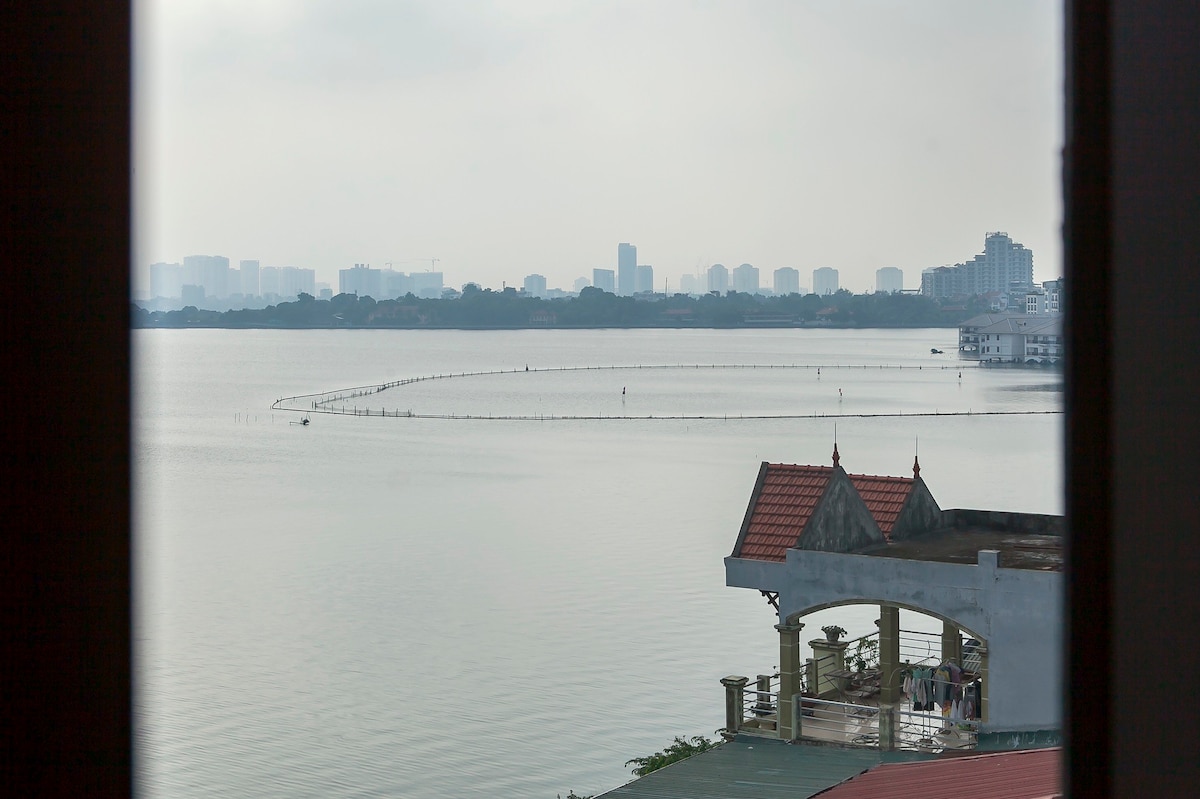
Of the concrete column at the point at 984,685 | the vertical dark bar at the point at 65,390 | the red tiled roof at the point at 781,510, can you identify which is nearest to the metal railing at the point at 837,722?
the concrete column at the point at 984,685

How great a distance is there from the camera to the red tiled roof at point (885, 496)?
9.68 m

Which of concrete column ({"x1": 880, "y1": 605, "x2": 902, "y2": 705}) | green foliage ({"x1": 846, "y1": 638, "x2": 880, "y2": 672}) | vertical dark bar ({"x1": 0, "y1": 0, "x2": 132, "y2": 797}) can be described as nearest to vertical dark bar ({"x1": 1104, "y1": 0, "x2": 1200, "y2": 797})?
vertical dark bar ({"x1": 0, "y1": 0, "x2": 132, "y2": 797})

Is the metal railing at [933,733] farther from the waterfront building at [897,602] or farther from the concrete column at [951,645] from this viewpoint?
the concrete column at [951,645]

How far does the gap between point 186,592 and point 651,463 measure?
16.4 m

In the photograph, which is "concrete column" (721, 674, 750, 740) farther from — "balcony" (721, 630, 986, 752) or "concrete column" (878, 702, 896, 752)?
"concrete column" (878, 702, 896, 752)

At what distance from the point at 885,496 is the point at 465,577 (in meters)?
16.1

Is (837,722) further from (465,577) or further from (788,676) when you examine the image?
(465,577)

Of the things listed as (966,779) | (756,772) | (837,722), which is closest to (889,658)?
(837,722)

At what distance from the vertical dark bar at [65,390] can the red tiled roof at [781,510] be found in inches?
330

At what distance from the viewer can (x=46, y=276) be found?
2.45ft

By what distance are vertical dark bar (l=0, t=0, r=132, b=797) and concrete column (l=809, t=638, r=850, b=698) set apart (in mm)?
9012

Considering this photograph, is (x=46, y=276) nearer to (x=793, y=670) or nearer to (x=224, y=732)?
(x=793, y=670)

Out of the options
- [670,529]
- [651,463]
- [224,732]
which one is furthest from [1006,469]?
[224,732]

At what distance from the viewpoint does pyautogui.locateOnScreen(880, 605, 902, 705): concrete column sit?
360 inches
